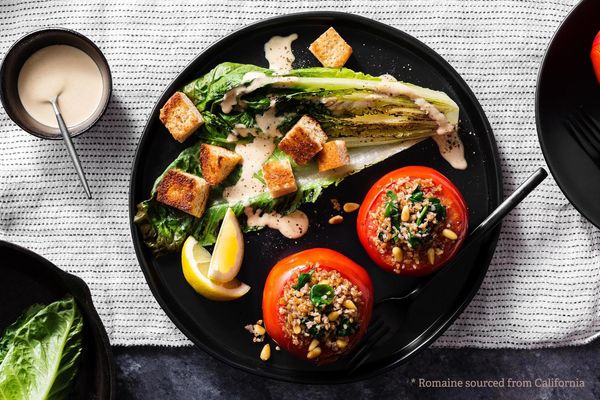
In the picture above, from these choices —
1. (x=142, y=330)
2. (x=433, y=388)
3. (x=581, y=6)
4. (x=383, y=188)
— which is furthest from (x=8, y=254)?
(x=581, y=6)

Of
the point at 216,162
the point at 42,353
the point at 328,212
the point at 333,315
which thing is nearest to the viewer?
the point at 333,315

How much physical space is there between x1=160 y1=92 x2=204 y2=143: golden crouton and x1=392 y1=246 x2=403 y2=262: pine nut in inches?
33.8

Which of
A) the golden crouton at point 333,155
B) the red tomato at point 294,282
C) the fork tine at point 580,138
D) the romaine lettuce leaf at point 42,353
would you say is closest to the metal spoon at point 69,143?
the romaine lettuce leaf at point 42,353

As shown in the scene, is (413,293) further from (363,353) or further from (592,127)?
(592,127)

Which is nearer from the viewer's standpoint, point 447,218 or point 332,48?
point 447,218

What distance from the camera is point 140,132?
2.72 meters

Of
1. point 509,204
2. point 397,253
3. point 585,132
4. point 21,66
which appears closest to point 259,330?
point 397,253

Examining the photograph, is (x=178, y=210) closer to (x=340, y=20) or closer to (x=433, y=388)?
(x=340, y=20)

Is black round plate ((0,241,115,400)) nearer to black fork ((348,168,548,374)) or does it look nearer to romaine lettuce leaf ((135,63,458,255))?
romaine lettuce leaf ((135,63,458,255))

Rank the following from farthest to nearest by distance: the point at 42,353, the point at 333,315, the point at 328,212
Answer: the point at 328,212
the point at 42,353
the point at 333,315

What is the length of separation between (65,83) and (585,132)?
1.99 meters

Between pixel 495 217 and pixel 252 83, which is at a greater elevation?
pixel 252 83

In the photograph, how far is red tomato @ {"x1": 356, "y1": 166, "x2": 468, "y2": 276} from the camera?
2.45 meters

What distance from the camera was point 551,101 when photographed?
102 inches
